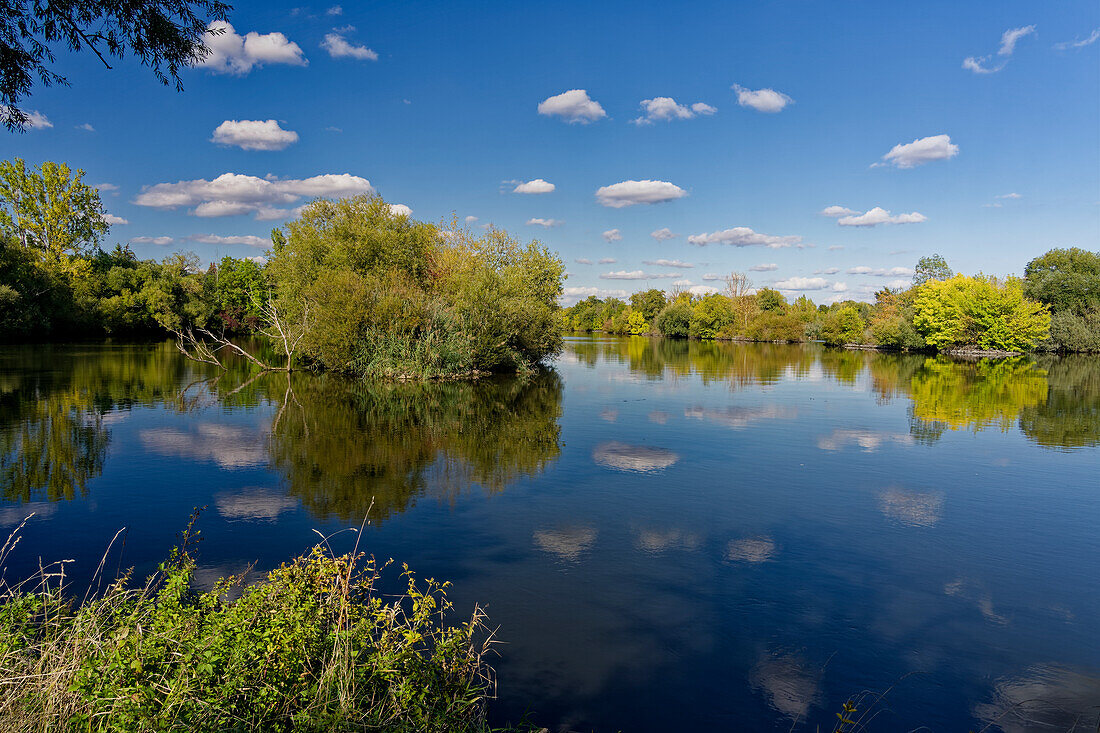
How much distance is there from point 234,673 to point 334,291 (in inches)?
1064

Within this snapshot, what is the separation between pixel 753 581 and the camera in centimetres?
716

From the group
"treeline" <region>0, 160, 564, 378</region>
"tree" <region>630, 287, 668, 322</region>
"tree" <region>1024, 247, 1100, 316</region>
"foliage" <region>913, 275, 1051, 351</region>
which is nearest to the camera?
"treeline" <region>0, 160, 564, 378</region>

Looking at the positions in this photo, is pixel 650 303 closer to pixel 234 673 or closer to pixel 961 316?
pixel 961 316

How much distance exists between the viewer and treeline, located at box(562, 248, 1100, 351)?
5916 centimetres

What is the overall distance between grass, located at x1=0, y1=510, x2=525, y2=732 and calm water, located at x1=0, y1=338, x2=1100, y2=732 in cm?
122

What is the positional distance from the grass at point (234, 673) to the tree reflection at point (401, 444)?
4.87 m

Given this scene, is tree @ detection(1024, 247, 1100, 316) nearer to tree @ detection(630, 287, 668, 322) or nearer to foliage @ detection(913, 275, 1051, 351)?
foliage @ detection(913, 275, 1051, 351)

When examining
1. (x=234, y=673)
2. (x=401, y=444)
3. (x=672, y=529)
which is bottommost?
(x=672, y=529)

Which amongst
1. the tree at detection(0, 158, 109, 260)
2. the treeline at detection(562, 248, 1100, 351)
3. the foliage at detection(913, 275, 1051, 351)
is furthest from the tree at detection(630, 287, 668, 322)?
the tree at detection(0, 158, 109, 260)

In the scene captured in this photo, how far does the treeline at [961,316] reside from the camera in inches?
2329

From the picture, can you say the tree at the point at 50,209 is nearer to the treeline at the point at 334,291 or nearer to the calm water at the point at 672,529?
the treeline at the point at 334,291

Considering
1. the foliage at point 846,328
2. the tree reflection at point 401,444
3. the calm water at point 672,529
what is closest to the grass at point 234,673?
the calm water at point 672,529

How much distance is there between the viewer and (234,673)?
3.71m

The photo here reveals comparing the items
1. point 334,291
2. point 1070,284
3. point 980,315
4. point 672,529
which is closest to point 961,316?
point 980,315
